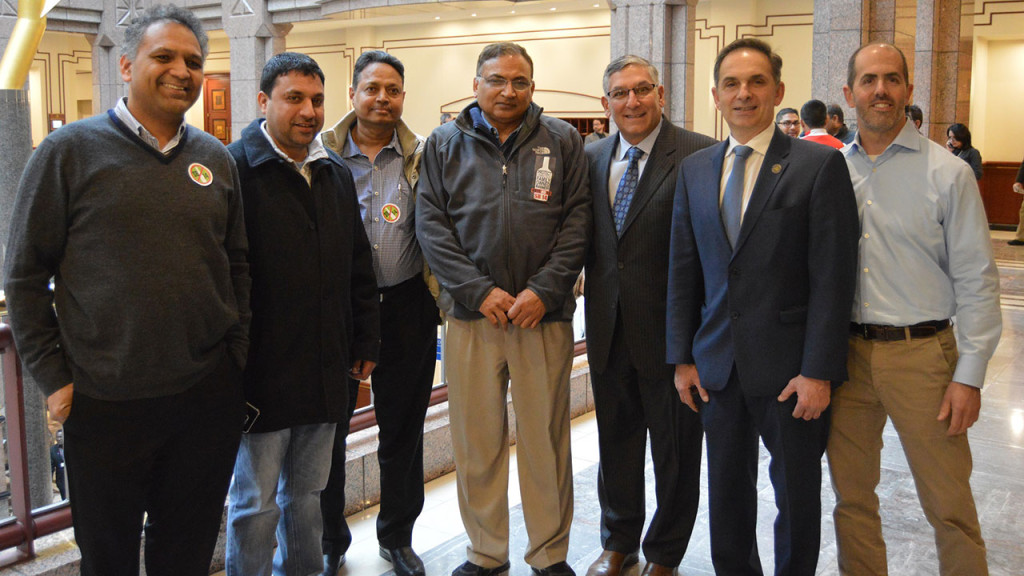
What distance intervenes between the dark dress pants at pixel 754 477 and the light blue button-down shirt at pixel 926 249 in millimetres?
358

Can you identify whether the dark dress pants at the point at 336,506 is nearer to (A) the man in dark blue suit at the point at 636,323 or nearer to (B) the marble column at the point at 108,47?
(A) the man in dark blue suit at the point at 636,323

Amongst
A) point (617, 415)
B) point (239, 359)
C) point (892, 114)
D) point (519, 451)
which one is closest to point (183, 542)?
point (239, 359)

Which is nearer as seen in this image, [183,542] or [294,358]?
[183,542]

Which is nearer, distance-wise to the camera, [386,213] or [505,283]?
[505,283]

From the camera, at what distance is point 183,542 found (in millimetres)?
2195

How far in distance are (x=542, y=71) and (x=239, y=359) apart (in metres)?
14.1

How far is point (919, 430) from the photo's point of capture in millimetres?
2344

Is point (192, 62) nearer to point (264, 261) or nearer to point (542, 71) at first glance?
point (264, 261)

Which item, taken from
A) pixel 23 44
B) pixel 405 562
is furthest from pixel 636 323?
pixel 23 44

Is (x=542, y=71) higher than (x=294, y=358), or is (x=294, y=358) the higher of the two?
(x=542, y=71)

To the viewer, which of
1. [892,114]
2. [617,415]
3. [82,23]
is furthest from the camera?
[82,23]

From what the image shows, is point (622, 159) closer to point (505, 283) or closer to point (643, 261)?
point (643, 261)

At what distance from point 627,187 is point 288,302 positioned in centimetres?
112

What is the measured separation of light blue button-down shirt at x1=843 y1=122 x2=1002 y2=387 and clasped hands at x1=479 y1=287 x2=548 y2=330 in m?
0.91
